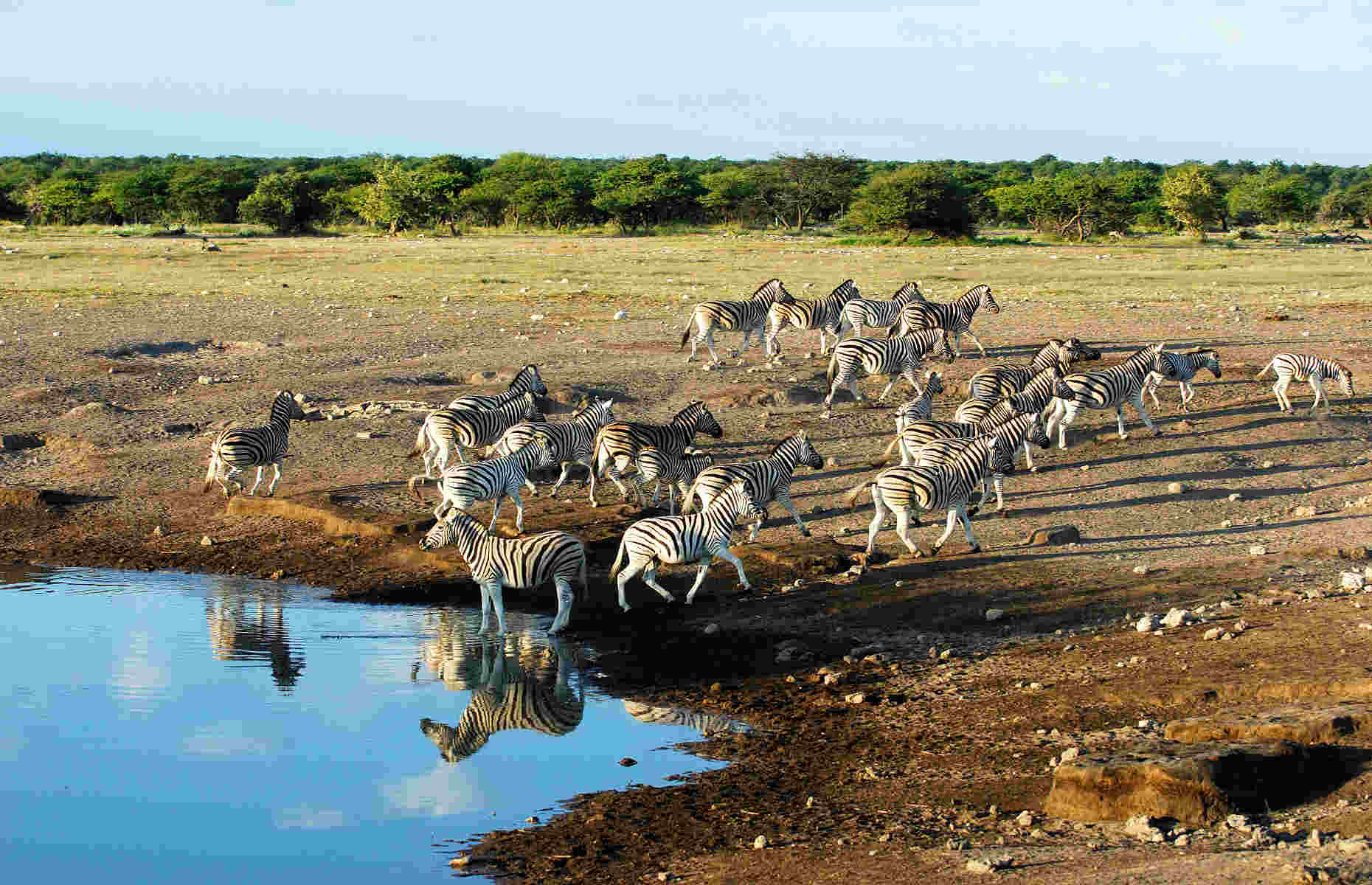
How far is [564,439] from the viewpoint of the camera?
13734 mm

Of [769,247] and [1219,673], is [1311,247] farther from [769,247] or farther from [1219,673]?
[1219,673]

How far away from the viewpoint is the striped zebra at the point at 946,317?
20.1 m

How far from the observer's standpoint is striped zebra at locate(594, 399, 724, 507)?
1326cm

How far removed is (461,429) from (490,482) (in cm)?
187

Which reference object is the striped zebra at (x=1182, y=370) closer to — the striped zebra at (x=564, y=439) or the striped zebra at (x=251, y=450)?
the striped zebra at (x=564, y=439)

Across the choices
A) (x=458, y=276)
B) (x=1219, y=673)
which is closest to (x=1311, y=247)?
(x=458, y=276)

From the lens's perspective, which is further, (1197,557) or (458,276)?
(458,276)

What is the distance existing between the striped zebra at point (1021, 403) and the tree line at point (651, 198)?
35956mm

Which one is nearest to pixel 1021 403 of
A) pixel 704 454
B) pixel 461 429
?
pixel 704 454

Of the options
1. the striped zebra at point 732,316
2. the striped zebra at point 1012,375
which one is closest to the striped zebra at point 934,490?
the striped zebra at point 1012,375

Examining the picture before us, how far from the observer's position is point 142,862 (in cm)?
675

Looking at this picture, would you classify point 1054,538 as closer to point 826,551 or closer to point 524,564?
point 826,551

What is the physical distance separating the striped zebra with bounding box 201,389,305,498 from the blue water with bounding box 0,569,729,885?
2.26m

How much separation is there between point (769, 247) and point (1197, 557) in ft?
113
